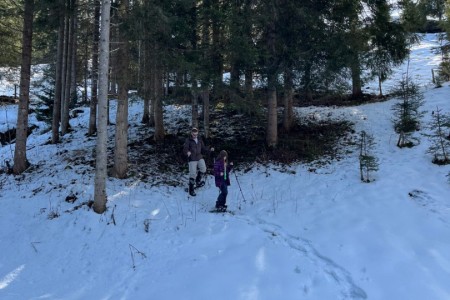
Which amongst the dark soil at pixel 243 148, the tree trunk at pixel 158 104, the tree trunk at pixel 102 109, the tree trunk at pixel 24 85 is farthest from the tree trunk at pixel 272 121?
the tree trunk at pixel 24 85

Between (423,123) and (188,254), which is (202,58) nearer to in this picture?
(188,254)

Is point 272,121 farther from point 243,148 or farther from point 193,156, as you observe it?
point 193,156

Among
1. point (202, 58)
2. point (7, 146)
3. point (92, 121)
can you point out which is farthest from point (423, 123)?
point (7, 146)

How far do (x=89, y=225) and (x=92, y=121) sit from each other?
10573 millimetres

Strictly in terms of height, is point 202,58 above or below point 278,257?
above

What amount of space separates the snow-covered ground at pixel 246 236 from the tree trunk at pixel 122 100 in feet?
2.41

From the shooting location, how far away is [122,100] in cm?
1161

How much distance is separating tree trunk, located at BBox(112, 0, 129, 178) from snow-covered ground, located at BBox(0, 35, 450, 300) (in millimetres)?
735

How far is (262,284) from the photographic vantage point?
639 cm

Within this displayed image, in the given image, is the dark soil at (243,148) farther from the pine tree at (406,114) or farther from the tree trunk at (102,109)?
the tree trunk at (102,109)

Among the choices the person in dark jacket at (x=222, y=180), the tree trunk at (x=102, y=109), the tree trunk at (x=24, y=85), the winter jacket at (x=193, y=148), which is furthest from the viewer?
the tree trunk at (x=24, y=85)

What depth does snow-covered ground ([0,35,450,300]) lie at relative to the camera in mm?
6434

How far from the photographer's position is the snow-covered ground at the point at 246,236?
6.43 metres

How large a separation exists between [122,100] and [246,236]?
6.45 metres
